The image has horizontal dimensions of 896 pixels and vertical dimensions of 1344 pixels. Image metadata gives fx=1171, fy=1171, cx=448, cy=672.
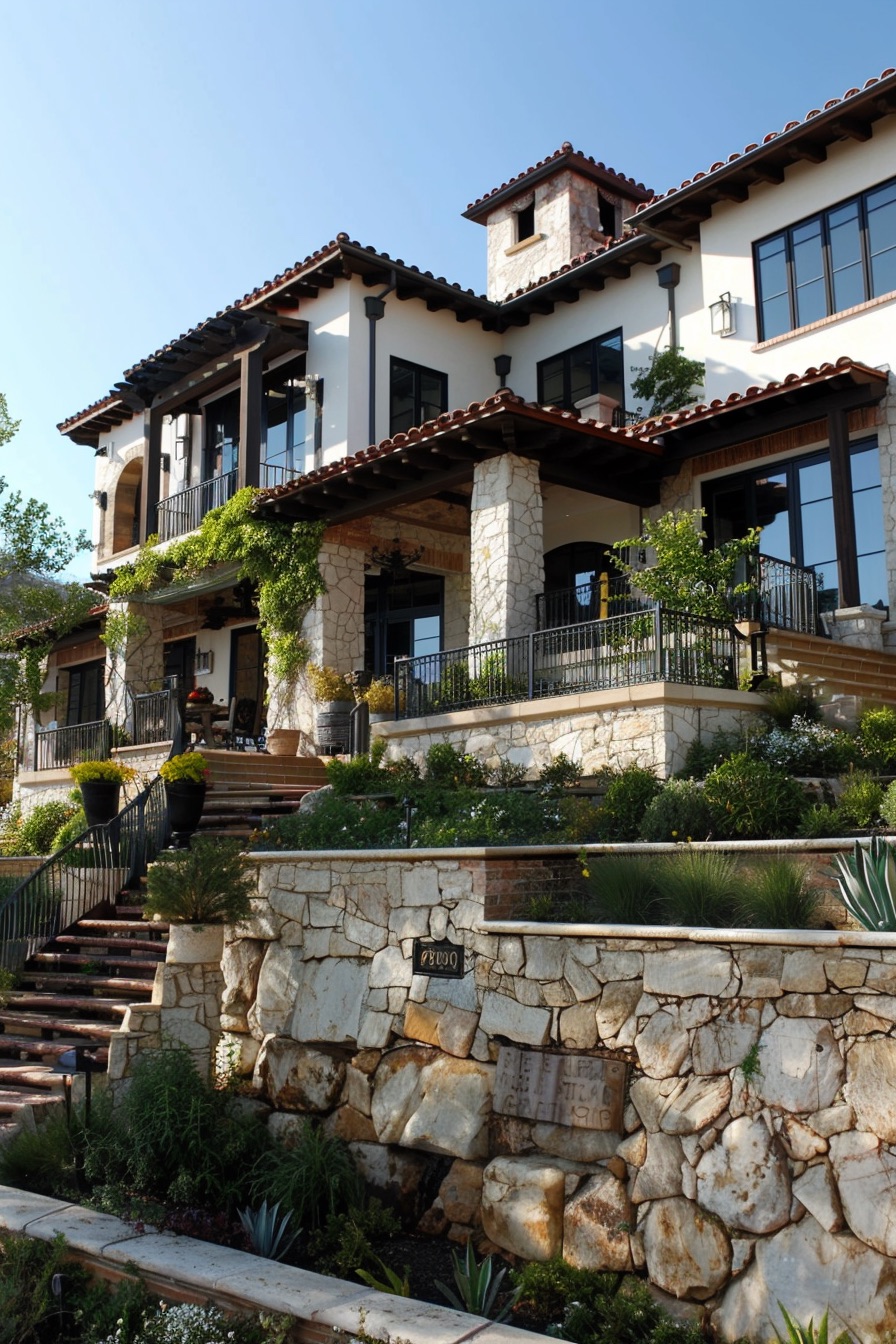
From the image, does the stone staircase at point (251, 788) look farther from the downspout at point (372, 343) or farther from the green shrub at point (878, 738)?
the green shrub at point (878, 738)

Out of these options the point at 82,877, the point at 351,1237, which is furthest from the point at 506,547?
the point at 351,1237

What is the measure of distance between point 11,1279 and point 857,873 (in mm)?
4818

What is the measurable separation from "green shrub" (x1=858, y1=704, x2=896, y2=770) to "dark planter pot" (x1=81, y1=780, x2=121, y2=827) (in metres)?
8.49

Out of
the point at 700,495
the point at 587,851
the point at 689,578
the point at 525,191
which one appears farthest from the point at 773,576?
the point at 525,191

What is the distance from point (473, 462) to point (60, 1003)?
7945 millimetres

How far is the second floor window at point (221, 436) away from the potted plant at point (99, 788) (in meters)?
7.99

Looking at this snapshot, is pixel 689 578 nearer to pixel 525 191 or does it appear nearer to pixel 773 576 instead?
pixel 773 576

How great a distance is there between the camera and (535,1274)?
6.02 meters

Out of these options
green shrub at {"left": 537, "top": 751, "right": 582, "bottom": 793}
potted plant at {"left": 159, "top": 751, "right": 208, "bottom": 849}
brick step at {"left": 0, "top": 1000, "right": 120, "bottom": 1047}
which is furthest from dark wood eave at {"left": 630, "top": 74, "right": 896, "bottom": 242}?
brick step at {"left": 0, "top": 1000, "right": 120, "bottom": 1047}

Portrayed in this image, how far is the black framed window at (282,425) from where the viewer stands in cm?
1917

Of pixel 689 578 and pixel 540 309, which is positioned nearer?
pixel 689 578

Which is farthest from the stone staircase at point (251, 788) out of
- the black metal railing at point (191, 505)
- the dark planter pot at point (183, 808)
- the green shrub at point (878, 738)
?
the green shrub at point (878, 738)

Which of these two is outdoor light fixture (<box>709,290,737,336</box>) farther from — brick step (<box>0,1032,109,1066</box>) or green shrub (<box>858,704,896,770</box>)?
brick step (<box>0,1032,109,1066</box>)

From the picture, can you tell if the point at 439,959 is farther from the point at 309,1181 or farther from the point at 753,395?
the point at 753,395
